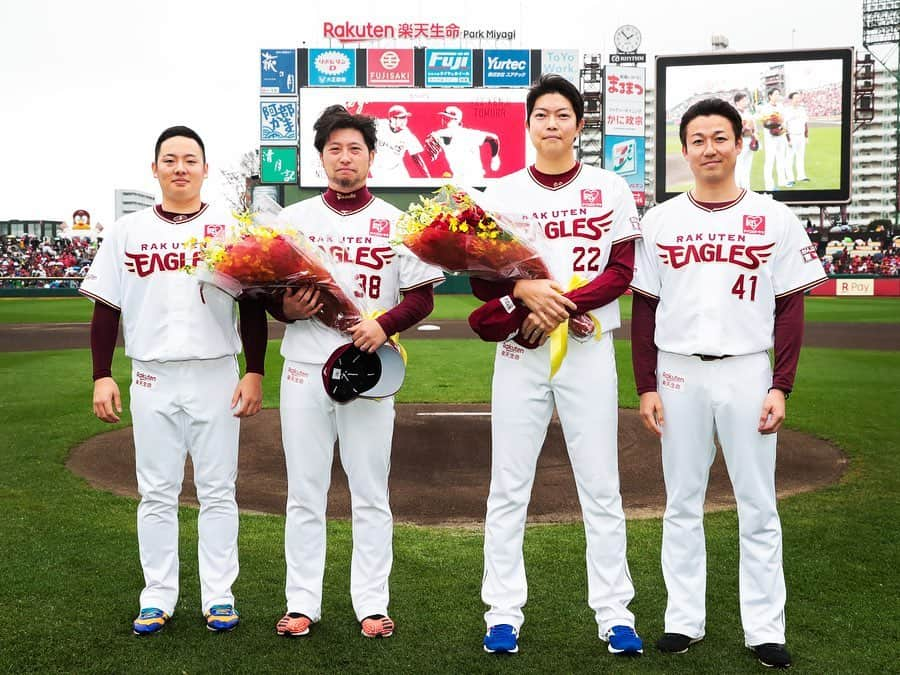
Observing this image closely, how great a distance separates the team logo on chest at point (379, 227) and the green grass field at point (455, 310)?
728 inches

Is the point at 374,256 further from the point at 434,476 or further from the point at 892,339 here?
the point at 892,339

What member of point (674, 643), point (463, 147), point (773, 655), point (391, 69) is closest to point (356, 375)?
point (674, 643)

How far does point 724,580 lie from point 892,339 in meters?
14.8

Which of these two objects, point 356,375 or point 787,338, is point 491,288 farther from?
point 787,338

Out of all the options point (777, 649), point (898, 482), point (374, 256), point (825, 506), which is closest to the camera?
point (777, 649)

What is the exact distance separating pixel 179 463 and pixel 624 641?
2.03 m

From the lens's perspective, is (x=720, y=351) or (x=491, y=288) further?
(x=491, y=288)

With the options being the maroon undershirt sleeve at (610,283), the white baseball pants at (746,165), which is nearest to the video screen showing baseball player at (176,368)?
the maroon undershirt sleeve at (610,283)

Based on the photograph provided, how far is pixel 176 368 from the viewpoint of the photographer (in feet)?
12.0

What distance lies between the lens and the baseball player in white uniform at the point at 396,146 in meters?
34.4

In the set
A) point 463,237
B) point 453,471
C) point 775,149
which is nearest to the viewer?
point 463,237

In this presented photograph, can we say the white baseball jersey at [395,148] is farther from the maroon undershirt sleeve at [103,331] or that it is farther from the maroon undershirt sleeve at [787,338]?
the maroon undershirt sleeve at [787,338]

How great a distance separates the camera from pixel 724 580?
4234mm

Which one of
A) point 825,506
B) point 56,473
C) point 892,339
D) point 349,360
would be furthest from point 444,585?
point 892,339
